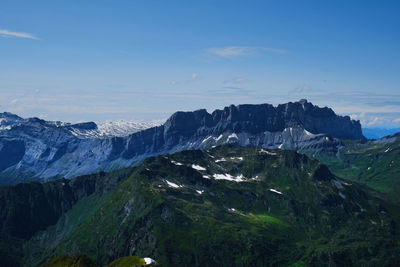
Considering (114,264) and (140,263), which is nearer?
(140,263)

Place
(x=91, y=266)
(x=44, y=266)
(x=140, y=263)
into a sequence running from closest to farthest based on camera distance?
1. (x=140, y=263)
2. (x=91, y=266)
3. (x=44, y=266)

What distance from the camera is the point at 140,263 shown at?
16638 cm

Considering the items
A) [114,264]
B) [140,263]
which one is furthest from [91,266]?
[140,263]

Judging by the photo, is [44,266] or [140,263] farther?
[44,266]

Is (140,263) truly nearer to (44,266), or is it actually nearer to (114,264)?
(114,264)

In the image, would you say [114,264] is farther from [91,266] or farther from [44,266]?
[44,266]

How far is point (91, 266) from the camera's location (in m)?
177

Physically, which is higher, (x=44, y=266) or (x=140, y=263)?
(x=140, y=263)

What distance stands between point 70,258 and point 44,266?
18702 mm

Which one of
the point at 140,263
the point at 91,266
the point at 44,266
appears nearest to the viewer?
the point at 140,263

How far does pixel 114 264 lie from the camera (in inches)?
7190

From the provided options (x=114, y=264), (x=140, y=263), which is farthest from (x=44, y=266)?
(x=140, y=263)

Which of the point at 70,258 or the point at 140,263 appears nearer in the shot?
the point at 140,263

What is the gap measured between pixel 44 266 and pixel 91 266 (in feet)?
96.5
